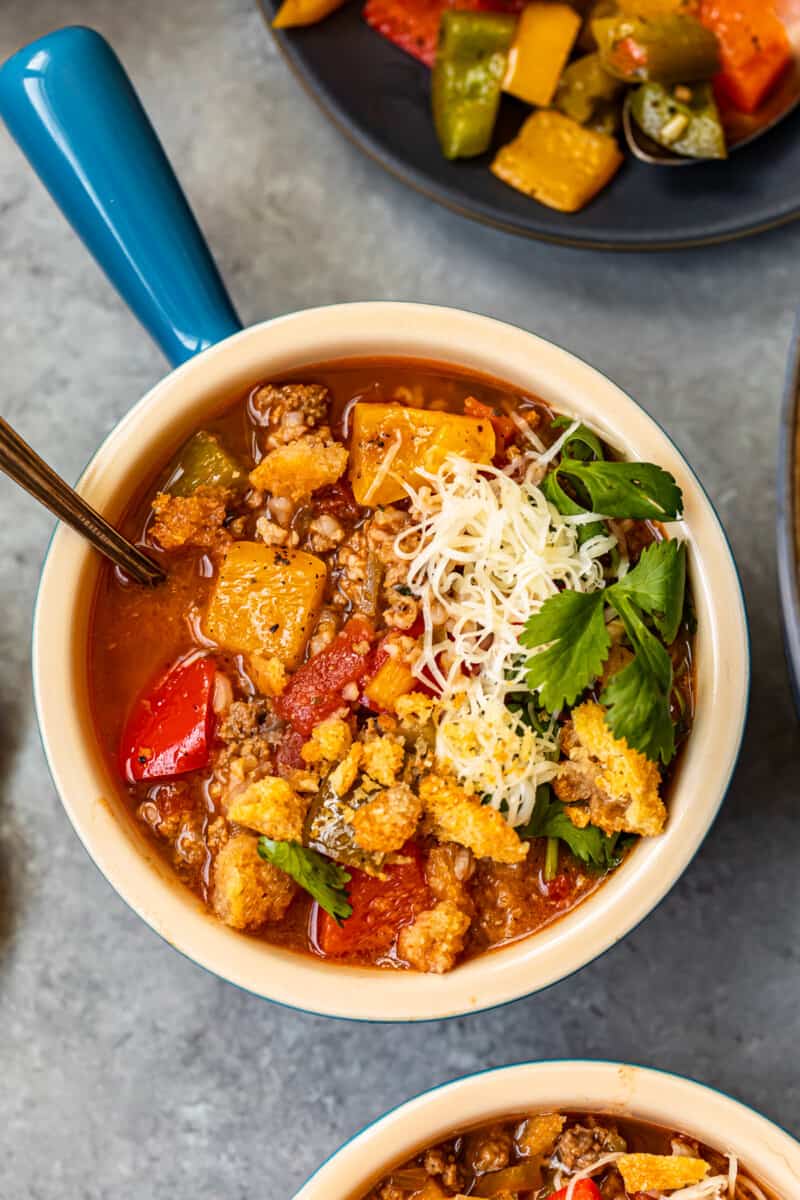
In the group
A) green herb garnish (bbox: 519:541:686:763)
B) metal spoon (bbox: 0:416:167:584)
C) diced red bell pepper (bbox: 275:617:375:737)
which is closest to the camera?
metal spoon (bbox: 0:416:167:584)

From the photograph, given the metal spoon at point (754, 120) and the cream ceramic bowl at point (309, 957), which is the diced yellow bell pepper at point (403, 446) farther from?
the metal spoon at point (754, 120)

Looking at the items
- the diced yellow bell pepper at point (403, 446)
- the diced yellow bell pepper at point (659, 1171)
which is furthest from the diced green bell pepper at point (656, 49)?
the diced yellow bell pepper at point (659, 1171)

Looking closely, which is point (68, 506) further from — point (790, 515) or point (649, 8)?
point (649, 8)

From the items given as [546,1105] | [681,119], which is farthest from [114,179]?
[546,1105]

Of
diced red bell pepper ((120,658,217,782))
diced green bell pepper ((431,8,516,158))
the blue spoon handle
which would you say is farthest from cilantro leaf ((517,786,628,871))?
diced green bell pepper ((431,8,516,158))

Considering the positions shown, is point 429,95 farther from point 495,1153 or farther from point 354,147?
point 495,1153

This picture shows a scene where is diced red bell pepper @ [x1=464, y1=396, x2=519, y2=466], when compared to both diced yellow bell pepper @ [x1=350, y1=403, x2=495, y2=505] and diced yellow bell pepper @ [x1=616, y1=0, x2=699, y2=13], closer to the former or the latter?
diced yellow bell pepper @ [x1=350, y1=403, x2=495, y2=505]

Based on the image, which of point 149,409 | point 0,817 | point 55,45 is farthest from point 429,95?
point 0,817
